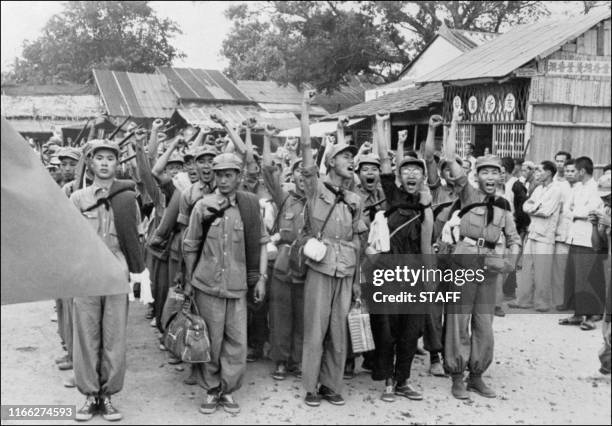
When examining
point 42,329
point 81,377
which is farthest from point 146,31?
point 81,377

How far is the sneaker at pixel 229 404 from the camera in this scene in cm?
496

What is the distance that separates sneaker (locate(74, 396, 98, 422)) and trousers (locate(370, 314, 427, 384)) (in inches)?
89.8

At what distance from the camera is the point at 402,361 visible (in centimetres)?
538

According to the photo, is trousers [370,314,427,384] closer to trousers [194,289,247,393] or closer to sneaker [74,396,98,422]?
trousers [194,289,247,393]

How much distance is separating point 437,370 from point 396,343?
873 mm

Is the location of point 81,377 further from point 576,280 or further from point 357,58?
point 357,58

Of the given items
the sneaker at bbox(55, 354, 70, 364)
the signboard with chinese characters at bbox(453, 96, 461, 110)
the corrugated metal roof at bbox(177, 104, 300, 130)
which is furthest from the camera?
the corrugated metal roof at bbox(177, 104, 300, 130)

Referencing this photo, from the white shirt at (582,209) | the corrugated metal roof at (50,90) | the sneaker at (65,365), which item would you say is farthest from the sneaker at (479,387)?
the corrugated metal roof at (50,90)

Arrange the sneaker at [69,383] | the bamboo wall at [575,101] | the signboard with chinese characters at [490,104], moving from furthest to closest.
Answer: the signboard with chinese characters at [490,104]
the bamboo wall at [575,101]
the sneaker at [69,383]

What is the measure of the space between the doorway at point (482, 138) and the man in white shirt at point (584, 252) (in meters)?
5.48

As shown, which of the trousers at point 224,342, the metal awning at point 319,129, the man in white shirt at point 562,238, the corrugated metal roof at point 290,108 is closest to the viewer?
the trousers at point 224,342

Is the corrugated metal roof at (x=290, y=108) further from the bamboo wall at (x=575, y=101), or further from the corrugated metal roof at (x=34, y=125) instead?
the bamboo wall at (x=575, y=101)

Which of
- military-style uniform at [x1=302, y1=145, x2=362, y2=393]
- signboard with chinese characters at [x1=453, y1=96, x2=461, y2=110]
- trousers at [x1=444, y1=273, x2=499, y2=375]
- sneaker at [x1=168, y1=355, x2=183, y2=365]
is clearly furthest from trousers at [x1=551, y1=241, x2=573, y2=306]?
signboard with chinese characters at [x1=453, y1=96, x2=461, y2=110]

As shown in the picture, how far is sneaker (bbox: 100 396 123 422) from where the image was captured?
473cm
